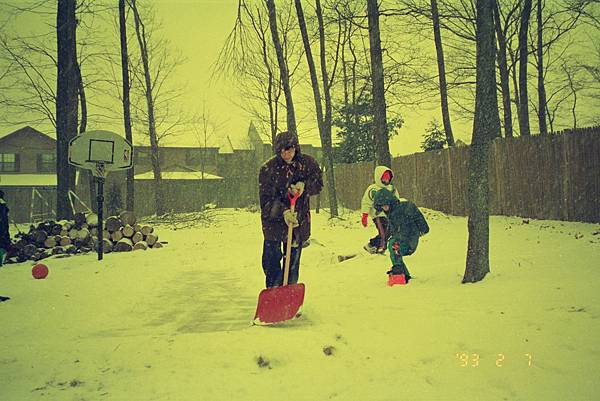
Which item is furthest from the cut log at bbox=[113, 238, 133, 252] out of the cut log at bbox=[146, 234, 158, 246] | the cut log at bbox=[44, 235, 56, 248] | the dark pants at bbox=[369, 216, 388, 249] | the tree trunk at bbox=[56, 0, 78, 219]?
the dark pants at bbox=[369, 216, 388, 249]

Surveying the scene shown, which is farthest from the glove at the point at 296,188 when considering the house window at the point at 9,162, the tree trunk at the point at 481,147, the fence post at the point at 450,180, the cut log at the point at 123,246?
the house window at the point at 9,162

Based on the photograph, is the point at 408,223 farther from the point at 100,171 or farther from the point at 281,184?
the point at 100,171

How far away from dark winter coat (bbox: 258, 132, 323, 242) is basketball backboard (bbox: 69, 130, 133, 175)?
7.87 meters

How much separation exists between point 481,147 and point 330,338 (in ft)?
9.89

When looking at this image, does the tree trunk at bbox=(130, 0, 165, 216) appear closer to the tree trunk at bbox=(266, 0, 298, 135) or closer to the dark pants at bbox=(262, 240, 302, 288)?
the tree trunk at bbox=(266, 0, 298, 135)

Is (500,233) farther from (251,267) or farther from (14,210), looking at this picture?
(14,210)

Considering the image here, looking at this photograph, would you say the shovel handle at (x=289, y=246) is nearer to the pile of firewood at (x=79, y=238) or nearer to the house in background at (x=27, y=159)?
the pile of firewood at (x=79, y=238)

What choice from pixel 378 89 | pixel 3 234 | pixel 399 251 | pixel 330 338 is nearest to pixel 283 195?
pixel 330 338

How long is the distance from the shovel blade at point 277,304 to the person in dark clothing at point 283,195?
0.54 m

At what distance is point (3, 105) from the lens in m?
18.4

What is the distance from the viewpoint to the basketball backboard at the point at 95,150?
11648 millimetres

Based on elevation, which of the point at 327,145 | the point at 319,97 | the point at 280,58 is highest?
the point at 280,58

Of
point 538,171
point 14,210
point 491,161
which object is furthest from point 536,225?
point 14,210

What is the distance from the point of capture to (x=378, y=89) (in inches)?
431
